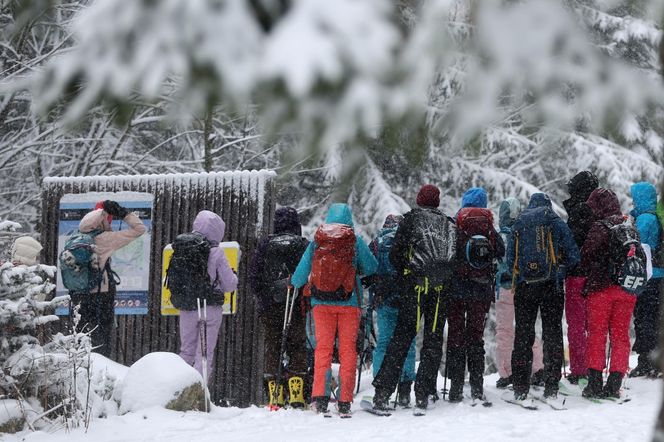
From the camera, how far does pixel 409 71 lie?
6.39 ft

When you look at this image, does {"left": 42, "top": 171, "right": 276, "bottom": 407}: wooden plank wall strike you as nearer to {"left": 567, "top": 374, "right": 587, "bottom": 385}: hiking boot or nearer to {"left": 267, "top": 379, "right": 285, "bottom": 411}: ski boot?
{"left": 267, "top": 379, "right": 285, "bottom": 411}: ski boot

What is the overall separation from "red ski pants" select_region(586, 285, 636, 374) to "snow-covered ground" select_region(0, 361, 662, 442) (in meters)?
0.35

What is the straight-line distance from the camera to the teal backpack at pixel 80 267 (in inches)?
293

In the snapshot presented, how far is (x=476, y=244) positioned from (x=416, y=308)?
702 millimetres

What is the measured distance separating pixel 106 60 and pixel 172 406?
4655mm

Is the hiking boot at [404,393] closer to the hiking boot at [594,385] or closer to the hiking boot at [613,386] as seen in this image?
the hiking boot at [594,385]

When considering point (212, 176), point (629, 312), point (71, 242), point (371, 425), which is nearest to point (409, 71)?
point (371, 425)

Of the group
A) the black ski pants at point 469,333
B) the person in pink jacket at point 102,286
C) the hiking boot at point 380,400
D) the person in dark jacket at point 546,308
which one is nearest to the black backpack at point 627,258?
the person in dark jacket at point 546,308

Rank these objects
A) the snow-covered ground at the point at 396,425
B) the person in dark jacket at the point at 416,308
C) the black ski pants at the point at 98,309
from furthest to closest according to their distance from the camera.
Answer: the black ski pants at the point at 98,309 < the person in dark jacket at the point at 416,308 < the snow-covered ground at the point at 396,425

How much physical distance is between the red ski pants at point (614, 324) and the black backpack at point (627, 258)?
109 mm

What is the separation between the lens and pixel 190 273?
6.88 meters

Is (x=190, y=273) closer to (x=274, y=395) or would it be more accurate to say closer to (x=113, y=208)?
(x=274, y=395)

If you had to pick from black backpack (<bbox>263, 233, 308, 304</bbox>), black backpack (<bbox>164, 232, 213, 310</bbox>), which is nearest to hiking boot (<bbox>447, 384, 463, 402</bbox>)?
black backpack (<bbox>263, 233, 308, 304</bbox>)

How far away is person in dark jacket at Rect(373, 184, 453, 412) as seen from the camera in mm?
6148
